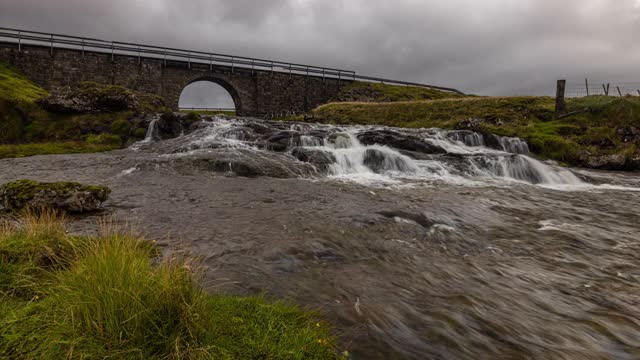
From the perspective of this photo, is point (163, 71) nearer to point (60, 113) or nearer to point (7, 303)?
point (60, 113)

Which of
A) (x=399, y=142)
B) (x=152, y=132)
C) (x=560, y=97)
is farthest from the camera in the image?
(x=560, y=97)

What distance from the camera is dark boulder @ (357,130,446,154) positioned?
22.8m

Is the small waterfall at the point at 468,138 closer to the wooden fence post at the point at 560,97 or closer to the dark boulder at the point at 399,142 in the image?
the dark boulder at the point at 399,142

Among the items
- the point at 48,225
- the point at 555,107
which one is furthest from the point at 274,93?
the point at 48,225

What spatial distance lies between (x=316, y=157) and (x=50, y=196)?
11.9 m

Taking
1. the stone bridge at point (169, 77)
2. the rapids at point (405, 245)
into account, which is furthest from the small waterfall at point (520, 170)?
the stone bridge at point (169, 77)

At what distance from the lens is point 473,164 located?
20328mm

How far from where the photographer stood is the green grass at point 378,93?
213ft

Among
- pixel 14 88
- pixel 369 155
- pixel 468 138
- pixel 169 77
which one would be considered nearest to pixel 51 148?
pixel 14 88

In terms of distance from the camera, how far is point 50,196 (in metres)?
8.43

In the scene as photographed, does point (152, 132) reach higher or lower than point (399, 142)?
higher

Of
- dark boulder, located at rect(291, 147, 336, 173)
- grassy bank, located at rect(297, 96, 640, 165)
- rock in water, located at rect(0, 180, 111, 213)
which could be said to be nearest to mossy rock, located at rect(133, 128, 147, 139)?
dark boulder, located at rect(291, 147, 336, 173)

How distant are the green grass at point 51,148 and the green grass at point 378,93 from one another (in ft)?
156

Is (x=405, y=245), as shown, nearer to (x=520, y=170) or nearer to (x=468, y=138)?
(x=520, y=170)
